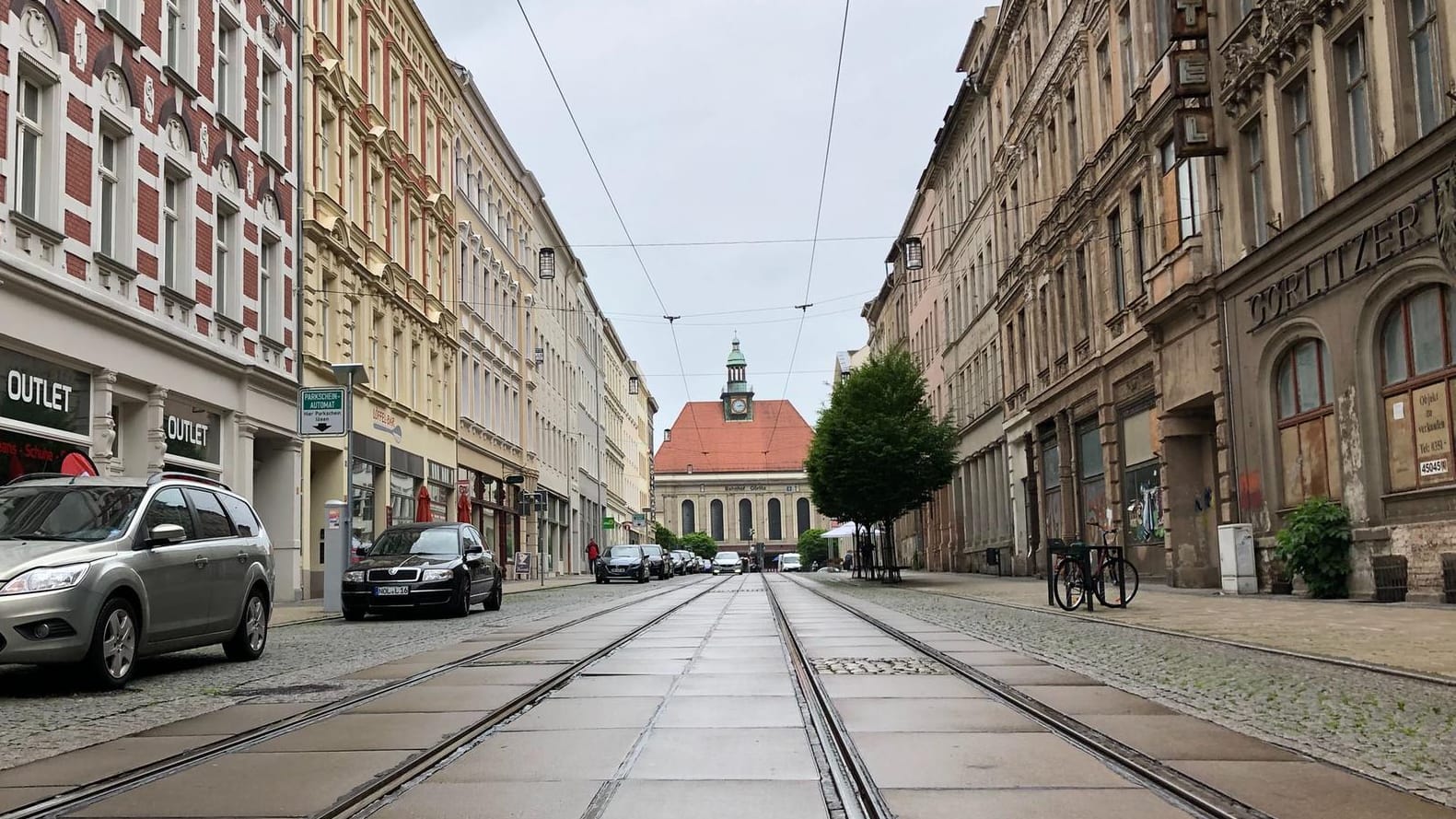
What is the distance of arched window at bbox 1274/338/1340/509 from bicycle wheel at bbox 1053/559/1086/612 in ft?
13.0

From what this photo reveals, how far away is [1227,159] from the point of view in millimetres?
24062

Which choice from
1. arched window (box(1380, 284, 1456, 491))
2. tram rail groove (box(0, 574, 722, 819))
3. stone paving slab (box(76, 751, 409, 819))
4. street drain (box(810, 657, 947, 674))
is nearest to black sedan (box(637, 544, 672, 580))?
arched window (box(1380, 284, 1456, 491))

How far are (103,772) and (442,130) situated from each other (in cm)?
Answer: 3955

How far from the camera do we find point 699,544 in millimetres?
143875

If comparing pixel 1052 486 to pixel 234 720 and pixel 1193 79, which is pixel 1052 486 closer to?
pixel 1193 79

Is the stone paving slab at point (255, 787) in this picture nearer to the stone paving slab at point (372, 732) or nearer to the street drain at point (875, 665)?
the stone paving slab at point (372, 732)

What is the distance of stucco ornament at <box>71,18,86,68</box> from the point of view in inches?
761

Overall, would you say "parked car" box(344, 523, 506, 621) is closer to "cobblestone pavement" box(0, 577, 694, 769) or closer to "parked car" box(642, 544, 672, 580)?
"cobblestone pavement" box(0, 577, 694, 769)

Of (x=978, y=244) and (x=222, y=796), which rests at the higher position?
(x=978, y=244)

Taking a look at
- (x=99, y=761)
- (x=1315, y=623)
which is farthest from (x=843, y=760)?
(x=1315, y=623)

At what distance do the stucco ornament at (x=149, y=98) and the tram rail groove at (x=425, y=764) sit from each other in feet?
50.0

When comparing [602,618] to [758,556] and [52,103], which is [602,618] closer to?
[52,103]

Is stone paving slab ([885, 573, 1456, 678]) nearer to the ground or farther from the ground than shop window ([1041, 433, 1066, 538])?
nearer to the ground

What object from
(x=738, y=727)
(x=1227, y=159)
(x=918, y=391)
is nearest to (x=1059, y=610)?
(x=1227, y=159)
